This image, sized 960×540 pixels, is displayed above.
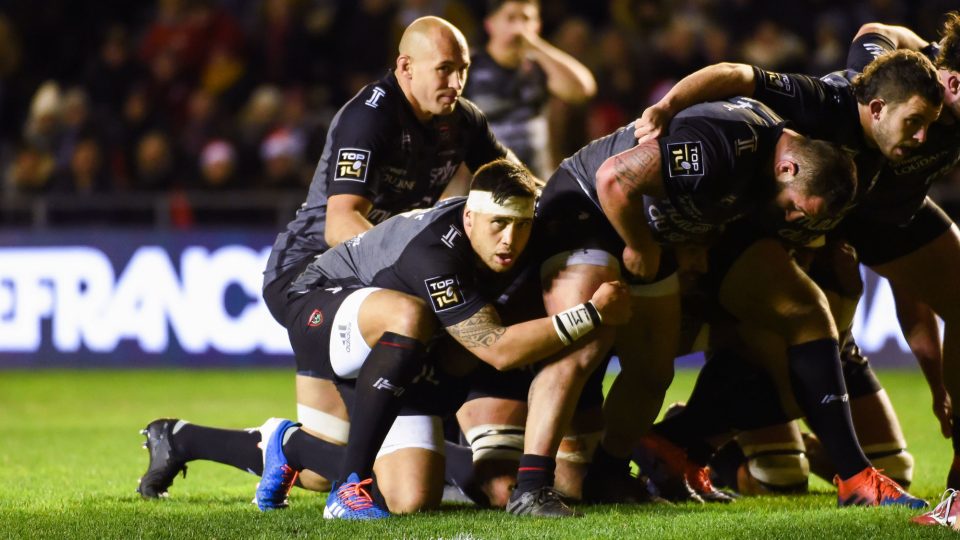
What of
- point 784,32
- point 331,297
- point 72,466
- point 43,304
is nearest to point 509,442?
point 331,297

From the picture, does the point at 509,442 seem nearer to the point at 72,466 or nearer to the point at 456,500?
the point at 456,500

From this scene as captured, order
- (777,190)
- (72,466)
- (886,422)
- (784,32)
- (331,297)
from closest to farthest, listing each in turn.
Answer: (777,190)
(331,297)
(886,422)
(72,466)
(784,32)

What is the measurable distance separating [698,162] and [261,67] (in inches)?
397

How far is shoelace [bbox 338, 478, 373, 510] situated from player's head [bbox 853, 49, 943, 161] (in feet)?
7.68

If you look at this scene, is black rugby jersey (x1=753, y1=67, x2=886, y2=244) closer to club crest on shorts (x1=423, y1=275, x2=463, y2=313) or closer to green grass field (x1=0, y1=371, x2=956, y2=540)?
green grass field (x1=0, y1=371, x2=956, y2=540)

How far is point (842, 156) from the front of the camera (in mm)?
5191

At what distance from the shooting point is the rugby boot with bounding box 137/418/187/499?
5.94 metres

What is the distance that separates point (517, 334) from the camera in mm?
5145

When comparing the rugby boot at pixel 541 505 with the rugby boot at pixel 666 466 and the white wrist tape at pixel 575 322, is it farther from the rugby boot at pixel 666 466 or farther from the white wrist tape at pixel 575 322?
the rugby boot at pixel 666 466

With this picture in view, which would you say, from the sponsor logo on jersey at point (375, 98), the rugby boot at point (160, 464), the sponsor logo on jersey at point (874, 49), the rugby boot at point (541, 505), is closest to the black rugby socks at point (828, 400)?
the rugby boot at point (541, 505)

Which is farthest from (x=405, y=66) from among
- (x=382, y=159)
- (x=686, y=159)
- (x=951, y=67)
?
(x=951, y=67)

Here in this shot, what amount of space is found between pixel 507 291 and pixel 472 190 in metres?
0.53

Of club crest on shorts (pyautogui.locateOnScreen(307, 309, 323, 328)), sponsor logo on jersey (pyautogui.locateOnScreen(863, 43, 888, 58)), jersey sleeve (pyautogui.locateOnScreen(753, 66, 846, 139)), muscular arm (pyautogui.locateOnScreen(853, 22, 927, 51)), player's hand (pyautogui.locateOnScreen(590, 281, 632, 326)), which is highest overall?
muscular arm (pyautogui.locateOnScreen(853, 22, 927, 51))

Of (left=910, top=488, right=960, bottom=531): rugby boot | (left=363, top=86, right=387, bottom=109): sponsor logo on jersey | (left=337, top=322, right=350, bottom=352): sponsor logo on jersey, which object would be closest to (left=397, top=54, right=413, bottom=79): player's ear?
(left=363, top=86, right=387, bottom=109): sponsor logo on jersey
